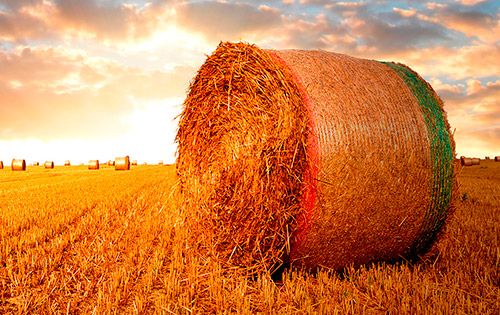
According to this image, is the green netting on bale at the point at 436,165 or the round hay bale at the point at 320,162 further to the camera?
the green netting on bale at the point at 436,165

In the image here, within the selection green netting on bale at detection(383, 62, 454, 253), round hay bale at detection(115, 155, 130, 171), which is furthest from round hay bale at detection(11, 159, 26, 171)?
green netting on bale at detection(383, 62, 454, 253)

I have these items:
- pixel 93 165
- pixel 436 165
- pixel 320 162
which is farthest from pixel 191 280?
pixel 93 165

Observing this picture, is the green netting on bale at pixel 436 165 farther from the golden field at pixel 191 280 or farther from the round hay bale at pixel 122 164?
the round hay bale at pixel 122 164

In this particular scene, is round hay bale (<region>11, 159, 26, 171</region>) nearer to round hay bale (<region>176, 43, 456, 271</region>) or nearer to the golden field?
the golden field

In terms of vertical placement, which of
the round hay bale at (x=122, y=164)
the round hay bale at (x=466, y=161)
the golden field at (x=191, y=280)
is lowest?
the golden field at (x=191, y=280)

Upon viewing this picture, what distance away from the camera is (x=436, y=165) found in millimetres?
3809

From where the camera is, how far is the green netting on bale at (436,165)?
383 centimetres

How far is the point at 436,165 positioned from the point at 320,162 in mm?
Result: 1558

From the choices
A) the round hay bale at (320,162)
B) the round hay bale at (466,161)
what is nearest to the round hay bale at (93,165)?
the round hay bale at (320,162)

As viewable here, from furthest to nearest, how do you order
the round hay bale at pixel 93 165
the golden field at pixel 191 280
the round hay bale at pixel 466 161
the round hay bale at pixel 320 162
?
1. the round hay bale at pixel 93 165
2. the round hay bale at pixel 466 161
3. the round hay bale at pixel 320 162
4. the golden field at pixel 191 280

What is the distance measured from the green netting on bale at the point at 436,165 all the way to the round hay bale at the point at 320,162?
17 millimetres

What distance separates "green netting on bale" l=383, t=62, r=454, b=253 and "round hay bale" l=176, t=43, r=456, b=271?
17 mm

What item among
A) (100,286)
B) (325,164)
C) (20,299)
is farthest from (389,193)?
(20,299)

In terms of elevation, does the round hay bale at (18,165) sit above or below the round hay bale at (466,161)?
above
